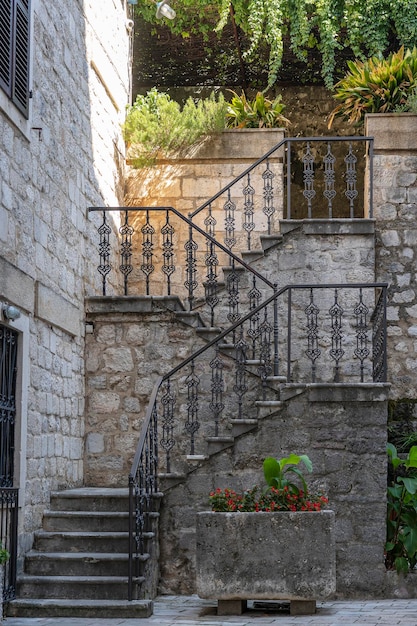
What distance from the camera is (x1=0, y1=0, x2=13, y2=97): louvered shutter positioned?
7463 mm

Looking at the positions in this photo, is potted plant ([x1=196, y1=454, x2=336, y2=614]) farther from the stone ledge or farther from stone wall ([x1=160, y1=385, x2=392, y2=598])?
the stone ledge

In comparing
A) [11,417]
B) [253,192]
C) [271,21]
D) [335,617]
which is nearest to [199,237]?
[253,192]

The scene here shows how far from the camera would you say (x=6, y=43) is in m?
7.57

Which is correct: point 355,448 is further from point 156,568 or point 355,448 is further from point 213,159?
point 213,159

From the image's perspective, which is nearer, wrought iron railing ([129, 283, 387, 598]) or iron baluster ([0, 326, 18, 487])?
iron baluster ([0, 326, 18, 487])

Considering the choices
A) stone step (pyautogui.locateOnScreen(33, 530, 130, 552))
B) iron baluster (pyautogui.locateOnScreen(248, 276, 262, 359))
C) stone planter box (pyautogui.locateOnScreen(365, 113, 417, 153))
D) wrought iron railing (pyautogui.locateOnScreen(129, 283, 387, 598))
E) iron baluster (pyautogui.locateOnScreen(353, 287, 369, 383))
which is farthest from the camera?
stone planter box (pyautogui.locateOnScreen(365, 113, 417, 153))

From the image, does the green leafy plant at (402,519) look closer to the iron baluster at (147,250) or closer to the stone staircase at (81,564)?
the stone staircase at (81,564)

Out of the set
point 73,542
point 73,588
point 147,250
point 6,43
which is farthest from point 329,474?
point 6,43

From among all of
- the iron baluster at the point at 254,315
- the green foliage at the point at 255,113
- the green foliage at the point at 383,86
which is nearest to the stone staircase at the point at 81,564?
the iron baluster at the point at 254,315

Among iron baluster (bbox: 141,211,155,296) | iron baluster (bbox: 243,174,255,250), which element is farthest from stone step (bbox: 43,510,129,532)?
iron baluster (bbox: 243,174,255,250)

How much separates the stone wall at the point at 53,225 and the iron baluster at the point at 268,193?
1.73m

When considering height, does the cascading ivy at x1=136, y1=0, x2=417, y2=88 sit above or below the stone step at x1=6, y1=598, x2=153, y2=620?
above

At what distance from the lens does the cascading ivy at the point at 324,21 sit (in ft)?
40.5

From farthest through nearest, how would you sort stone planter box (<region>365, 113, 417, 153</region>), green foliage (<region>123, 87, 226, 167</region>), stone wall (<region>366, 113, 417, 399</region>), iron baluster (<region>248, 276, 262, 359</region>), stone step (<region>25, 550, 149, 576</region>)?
1. green foliage (<region>123, 87, 226, 167</region>)
2. stone planter box (<region>365, 113, 417, 153</region>)
3. stone wall (<region>366, 113, 417, 399</region>)
4. iron baluster (<region>248, 276, 262, 359</region>)
5. stone step (<region>25, 550, 149, 576</region>)
